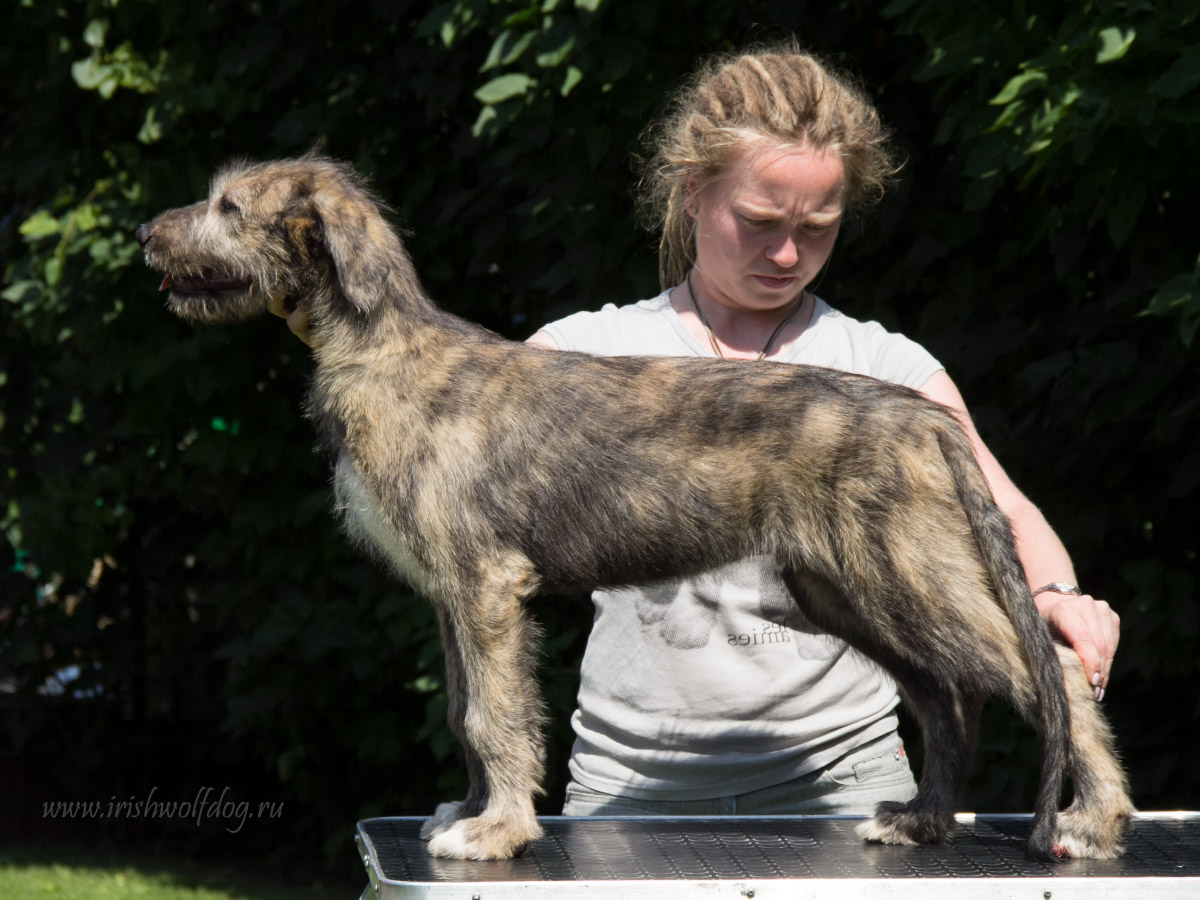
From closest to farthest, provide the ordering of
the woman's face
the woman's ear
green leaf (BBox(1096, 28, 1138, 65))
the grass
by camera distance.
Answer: the woman's face, the woman's ear, green leaf (BBox(1096, 28, 1138, 65)), the grass

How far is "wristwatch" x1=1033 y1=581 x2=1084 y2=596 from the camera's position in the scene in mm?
3414

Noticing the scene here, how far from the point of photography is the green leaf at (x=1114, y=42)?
4270mm

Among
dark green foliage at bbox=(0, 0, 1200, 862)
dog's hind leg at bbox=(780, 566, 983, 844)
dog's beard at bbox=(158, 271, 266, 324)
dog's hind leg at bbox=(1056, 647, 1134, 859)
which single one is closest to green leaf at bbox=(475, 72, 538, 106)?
dark green foliage at bbox=(0, 0, 1200, 862)

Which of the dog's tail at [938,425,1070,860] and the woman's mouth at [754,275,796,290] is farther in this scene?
the woman's mouth at [754,275,796,290]

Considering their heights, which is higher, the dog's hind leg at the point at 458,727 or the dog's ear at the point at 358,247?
the dog's ear at the point at 358,247

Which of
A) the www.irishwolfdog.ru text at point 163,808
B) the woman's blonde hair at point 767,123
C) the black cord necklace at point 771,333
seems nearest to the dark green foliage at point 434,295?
the www.irishwolfdog.ru text at point 163,808

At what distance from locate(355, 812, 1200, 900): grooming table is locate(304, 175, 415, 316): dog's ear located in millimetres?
1400

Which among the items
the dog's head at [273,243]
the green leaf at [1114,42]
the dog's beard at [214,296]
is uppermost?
the green leaf at [1114,42]

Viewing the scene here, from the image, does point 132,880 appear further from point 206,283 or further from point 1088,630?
point 1088,630

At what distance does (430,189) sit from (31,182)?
243cm

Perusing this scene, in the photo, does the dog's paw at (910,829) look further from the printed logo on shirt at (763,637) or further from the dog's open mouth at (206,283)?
the dog's open mouth at (206,283)

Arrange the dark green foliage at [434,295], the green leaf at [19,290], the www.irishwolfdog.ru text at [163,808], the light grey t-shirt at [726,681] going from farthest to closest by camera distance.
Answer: the www.irishwolfdog.ru text at [163,808], the green leaf at [19,290], the dark green foliage at [434,295], the light grey t-shirt at [726,681]

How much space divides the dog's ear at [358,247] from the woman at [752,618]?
32 centimetres

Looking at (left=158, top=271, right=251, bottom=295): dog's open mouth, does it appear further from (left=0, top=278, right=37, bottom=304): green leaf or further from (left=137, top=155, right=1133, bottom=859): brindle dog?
(left=0, top=278, right=37, bottom=304): green leaf
